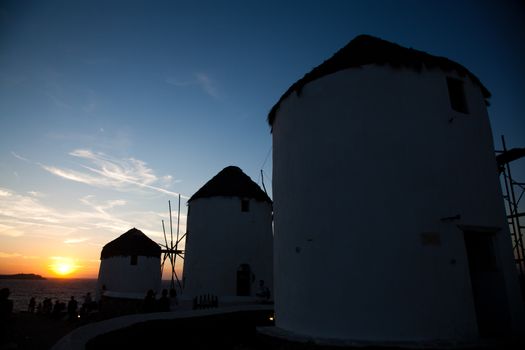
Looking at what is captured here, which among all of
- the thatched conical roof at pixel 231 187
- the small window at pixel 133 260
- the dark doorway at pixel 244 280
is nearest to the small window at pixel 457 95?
the thatched conical roof at pixel 231 187

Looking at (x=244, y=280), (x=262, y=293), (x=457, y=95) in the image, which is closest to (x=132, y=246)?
(x=244, y=280)

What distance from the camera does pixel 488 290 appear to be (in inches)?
317

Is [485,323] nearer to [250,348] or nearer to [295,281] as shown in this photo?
[295,281]

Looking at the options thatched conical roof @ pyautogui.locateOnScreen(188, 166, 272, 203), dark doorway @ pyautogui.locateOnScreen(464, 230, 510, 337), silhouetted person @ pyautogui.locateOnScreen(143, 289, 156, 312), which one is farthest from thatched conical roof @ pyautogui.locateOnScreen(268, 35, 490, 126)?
thatched conical roof @ pyautogui.locateOnScreen(188, 166, 272, 203)

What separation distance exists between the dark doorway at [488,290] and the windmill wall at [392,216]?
0.03 metres

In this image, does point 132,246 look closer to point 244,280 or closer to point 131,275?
point 131,275

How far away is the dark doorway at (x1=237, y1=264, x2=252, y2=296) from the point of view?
19.8m

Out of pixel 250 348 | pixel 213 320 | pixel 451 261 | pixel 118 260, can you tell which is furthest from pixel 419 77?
pixel 118 260

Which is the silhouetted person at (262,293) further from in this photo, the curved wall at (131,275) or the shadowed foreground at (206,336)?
the curved wall at (131,275)

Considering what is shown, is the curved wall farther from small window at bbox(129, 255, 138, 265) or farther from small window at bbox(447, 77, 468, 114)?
small window at bbox(447, 77, 468, 114)

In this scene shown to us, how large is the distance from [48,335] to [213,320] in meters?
12.0

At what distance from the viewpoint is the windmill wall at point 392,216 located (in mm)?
7094

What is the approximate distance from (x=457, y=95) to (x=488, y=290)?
208 inches

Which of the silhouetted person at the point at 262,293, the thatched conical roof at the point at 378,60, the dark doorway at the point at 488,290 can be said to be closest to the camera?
the dark doorway at the point at 488,290
